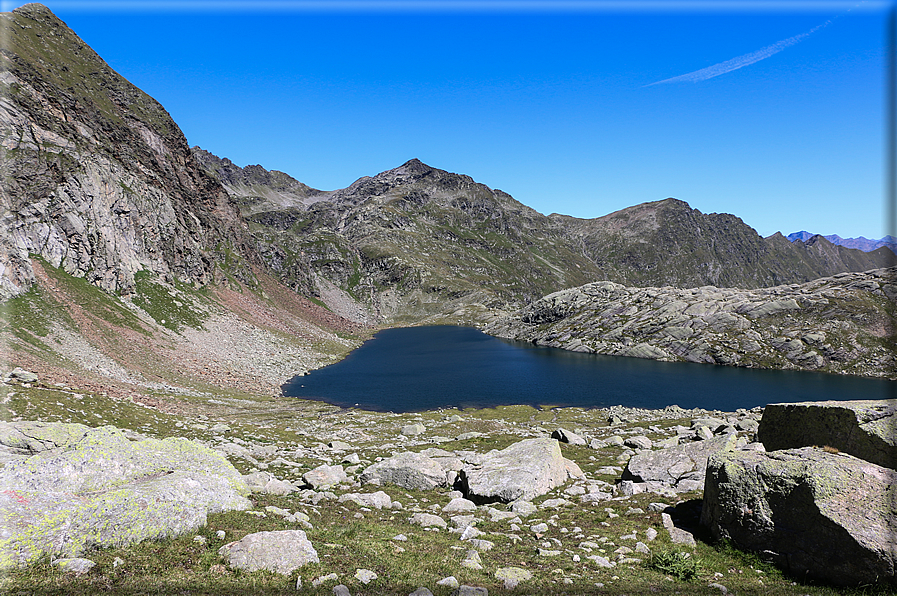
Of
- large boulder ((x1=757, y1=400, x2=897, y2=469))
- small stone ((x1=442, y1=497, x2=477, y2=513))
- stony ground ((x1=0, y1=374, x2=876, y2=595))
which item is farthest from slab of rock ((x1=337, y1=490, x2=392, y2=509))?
large boulder ((x1=757, y1=400, x2=897, y2=469))

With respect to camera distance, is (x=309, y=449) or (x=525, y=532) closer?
(x=525, y=532)

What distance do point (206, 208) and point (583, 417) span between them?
488 ft

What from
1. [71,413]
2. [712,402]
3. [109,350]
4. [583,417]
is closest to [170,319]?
[109,350]

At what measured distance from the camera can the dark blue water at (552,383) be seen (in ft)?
271

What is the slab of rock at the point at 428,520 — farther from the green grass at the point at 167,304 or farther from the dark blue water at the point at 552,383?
the green grass at the point at 167,304

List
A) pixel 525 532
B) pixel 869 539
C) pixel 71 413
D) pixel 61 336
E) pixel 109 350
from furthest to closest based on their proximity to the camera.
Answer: pixel 109 350, pixel 61 336, pixel 71 413, pixel 525 532, pixel 869 539

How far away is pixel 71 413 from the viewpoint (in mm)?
31672

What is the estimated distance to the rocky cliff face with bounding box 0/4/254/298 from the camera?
7219 cm

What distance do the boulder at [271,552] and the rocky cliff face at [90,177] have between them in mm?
70048

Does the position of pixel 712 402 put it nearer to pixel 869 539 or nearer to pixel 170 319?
pixel 869 539

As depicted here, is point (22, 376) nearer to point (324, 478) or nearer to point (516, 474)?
point (324, 478)

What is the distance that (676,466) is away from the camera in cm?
2355

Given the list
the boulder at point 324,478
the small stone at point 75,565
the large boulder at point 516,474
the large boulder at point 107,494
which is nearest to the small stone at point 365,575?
the large boulder at point 107,494

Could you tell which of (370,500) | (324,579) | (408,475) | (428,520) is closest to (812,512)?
(428,520)
